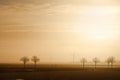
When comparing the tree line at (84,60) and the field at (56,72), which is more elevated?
the tree line at (84,60)

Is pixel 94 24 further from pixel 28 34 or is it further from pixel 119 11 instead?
pixel 28 34

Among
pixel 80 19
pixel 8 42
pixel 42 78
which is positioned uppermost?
pixel 80 19

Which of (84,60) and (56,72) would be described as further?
(84,60)

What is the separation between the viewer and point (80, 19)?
15.3 ft

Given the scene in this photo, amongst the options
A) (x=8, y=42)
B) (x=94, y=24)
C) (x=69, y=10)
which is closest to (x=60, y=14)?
(x=69, y=10)

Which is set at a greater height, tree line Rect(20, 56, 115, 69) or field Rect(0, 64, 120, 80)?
tree line Rect(20, 56, 115, 69)

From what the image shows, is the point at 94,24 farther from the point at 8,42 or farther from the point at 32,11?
the point at 8,42

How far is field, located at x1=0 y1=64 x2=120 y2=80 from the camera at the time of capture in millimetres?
4371

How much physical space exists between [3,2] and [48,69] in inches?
41.8

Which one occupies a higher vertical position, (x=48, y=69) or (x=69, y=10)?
(x=69, y=10)

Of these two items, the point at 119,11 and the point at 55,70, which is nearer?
the point at 55,70

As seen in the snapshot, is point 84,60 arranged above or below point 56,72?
above

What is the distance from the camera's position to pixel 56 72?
4.45 metres

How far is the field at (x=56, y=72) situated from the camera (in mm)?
4371
